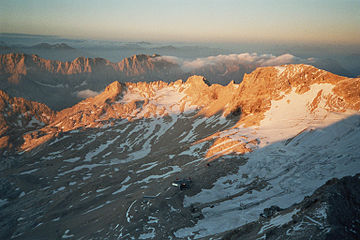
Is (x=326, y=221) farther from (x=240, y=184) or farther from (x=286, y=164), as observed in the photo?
(x=286, y=164)

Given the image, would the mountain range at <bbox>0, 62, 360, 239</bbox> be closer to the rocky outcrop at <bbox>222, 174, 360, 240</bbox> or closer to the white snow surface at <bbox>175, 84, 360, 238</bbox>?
the rocky outcrop at <bbox>222, 174, 360, 240</bbox>

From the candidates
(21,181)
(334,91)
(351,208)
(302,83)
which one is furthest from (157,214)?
(21,181)

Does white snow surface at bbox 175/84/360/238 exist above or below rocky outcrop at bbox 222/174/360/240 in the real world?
below

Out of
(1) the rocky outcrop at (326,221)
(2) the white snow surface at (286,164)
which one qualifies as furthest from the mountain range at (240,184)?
(2) the white snow surface at (286,164)

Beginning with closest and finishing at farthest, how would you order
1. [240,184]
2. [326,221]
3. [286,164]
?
1. [326,221]
2. [240,184]
3. [286,164]

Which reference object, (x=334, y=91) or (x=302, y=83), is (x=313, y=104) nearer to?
(x=334, y=91)

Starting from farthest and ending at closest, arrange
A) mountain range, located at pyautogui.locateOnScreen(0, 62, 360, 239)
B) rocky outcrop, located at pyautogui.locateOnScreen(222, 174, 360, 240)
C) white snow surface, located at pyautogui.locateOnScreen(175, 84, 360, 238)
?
white snow surface, located at pyautogui.locateOnScreen(175, 84, 360, 238), mountain range, located at pyautogui.locateOnScreen(0, 62, 360, 239), rocky outcrop, located at pyautogui.locateOnScreen(222, 174, 360, 240)

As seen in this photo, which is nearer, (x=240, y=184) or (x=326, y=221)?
(x=326, y=221)

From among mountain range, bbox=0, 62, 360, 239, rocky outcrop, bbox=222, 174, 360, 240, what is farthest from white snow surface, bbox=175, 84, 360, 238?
rocky outcrop, bbox=222, 174, 360, 240

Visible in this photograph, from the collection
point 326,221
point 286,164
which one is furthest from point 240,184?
point 326,221
